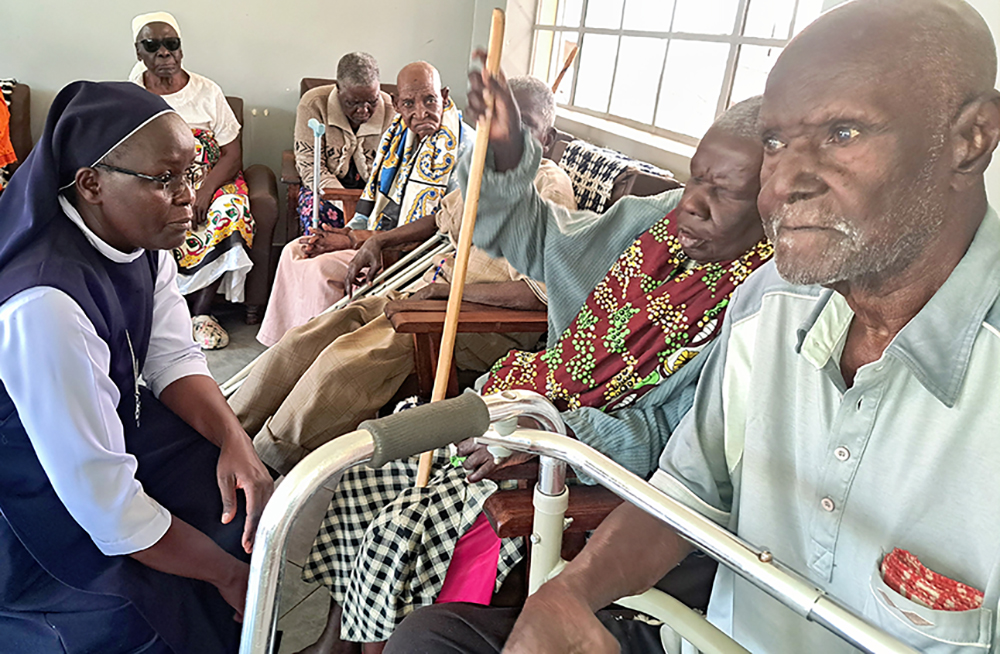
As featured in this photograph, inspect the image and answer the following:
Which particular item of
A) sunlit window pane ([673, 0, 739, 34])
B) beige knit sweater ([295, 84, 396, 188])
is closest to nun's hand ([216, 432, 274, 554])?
sunlit window pane ([673, 0, 739, 34])

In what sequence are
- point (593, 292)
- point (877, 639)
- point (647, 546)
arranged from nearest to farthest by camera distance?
1. point (877, 639)
2. point (647, 546)
3. point (593, 292)

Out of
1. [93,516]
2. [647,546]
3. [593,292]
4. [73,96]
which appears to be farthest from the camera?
[593,292]

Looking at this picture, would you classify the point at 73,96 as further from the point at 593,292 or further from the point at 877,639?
the point at 877,639

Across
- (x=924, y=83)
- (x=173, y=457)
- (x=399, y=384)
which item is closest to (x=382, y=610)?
(x=173, y=457)

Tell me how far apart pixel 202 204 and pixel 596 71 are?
193 centimetres

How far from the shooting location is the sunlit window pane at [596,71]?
3238mm

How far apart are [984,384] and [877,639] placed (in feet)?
1.01

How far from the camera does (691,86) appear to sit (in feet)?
8.84

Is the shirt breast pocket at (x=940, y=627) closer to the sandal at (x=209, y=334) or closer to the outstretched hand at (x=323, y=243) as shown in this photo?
the outstretched hand at (x=323, y=243)

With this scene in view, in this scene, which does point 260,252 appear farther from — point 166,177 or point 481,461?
point 481,461

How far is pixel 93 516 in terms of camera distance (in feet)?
3.71

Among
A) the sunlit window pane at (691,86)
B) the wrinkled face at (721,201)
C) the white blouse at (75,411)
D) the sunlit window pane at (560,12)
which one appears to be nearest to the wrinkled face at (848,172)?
the wrinkled face at (721,201)

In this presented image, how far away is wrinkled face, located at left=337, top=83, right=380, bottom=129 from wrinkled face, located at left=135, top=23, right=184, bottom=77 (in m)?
0.79

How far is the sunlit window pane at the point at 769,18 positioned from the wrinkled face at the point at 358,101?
183 cm
